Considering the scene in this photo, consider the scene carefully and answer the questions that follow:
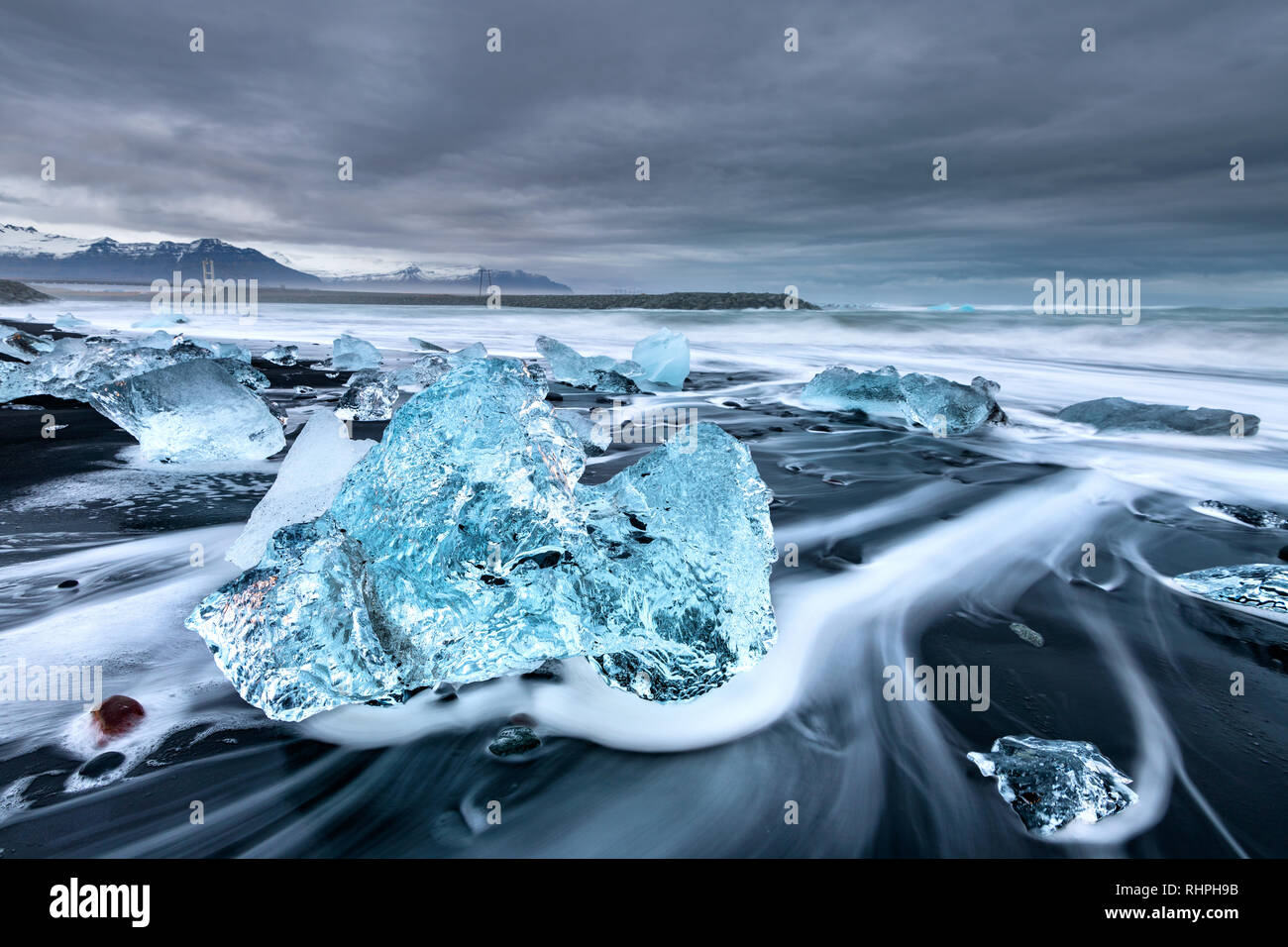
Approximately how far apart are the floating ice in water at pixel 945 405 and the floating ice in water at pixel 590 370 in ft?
11.7

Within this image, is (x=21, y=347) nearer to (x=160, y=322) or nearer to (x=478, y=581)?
(x=478, y=581)

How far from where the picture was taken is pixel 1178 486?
425 centimetres

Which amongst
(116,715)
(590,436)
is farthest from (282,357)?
(116,715)

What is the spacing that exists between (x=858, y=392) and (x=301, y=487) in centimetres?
566

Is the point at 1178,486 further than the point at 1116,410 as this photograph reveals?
No

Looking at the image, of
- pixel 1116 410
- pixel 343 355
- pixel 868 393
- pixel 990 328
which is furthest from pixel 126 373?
pixel 990 328

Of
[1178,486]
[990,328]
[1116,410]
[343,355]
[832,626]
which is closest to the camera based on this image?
[832,626]

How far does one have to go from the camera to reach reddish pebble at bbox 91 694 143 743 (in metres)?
1.59

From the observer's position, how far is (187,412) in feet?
12.8

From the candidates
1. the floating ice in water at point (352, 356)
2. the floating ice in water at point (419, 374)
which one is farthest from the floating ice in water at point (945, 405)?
the floating ice in water at point (352, 356)
